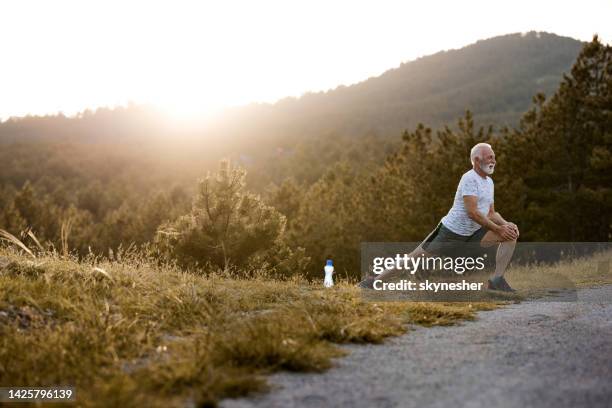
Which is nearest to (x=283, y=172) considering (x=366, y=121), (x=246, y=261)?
(x=366, y=121)

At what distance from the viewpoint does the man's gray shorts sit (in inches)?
257

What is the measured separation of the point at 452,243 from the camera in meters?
6.53

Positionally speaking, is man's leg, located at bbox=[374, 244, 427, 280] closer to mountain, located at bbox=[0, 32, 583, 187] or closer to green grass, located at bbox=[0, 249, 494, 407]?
green grass, located at bbox=[0, 249, 494, 407]

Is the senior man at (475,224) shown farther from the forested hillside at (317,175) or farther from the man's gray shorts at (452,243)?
the forested hillside at (317,175)

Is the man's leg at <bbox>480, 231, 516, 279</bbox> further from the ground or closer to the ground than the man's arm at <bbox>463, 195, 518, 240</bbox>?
closer to the ground

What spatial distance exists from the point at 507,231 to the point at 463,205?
0.59m

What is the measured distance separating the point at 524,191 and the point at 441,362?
22565mm

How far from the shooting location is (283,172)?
81125 mm

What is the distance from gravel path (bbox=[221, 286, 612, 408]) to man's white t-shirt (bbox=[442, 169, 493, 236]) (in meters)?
2.10

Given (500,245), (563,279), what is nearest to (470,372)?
(500,245)

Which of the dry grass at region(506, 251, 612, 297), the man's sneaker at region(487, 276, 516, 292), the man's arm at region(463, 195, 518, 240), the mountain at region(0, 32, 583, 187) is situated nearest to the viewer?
the man's arm at region(463, 195, 518, 240)

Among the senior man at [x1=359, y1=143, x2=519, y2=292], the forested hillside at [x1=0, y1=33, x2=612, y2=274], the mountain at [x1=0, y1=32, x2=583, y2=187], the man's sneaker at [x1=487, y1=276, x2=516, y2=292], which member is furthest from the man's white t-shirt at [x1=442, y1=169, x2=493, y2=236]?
the mountain at [x1=0, y1=32, x2=583, y2=187]

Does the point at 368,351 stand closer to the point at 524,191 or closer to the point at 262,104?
the point at 524,191

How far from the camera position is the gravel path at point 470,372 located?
2586mm
